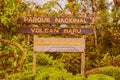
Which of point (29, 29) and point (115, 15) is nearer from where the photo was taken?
point (29, 29)

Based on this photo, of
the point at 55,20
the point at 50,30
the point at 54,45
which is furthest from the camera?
the point at 54,45

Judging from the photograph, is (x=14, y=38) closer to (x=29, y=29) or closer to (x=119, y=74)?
(x=29, y=29)

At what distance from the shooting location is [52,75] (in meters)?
4.84

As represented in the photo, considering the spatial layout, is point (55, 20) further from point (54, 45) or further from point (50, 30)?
point (54, 45)

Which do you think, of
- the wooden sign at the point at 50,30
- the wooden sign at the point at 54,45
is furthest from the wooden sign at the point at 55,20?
the wooden sign at the point at 54,45

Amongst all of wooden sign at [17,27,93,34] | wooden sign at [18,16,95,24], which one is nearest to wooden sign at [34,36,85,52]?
wooden sign at [17,27,93,34]

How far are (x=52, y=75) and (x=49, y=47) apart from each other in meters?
3.74

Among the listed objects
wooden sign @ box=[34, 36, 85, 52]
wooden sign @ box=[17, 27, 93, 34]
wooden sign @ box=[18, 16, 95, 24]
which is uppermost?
wooden sign @ box=[18, 16, 95, 24]

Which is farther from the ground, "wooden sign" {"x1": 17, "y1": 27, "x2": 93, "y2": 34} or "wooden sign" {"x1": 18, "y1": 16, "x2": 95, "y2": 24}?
"wooden sign" {"x1": 18, "y1": 16, "x2": 95, "y2": 24}

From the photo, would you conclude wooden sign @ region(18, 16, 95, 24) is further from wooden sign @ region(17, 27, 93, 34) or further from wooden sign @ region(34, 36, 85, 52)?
wooden sign @ region(34, 36, 85, 52)

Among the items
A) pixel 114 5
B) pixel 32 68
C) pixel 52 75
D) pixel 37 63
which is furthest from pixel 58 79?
pixel 114 5

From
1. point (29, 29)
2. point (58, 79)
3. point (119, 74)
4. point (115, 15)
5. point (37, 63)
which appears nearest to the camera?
point (58, 79)

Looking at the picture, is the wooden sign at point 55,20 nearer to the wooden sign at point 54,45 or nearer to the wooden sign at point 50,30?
the wooden sign at point 50,30

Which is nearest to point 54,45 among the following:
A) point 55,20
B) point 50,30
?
point 50,30
